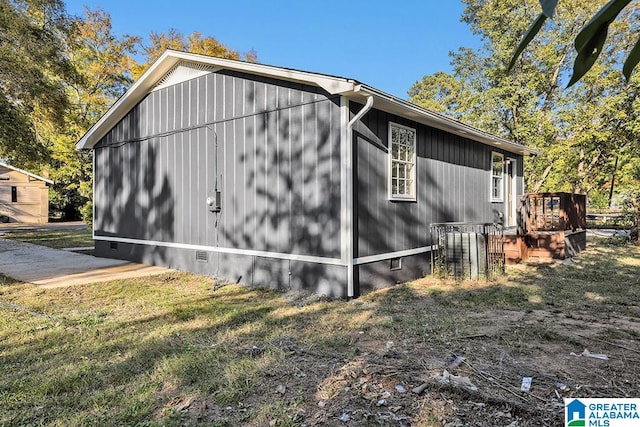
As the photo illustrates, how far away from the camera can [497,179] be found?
1041 cm

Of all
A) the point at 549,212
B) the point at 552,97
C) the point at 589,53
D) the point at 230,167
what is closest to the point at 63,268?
the point at 230,167

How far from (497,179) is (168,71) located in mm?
8181

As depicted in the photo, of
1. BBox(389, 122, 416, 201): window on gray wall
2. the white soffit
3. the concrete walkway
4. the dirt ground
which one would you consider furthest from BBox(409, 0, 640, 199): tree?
the concrete walkway

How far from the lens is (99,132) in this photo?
30.9 feet

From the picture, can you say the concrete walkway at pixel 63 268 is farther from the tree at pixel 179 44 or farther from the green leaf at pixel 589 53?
the tree at pixel 179 44

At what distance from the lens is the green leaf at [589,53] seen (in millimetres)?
665

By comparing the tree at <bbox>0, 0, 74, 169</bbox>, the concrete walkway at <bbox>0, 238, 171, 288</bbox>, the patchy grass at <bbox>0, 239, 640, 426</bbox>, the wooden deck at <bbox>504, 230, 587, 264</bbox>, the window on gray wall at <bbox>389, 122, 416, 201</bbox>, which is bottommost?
the patchy grass at <bbox>0, 239, 640, 426</bbox>

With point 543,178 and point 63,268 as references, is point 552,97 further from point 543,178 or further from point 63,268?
point 63,268

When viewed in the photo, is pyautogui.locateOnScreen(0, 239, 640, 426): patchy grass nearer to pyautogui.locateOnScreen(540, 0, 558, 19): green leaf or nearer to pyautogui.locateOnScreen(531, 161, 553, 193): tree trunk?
pyautogui.locateOnScreen(540, 0, 558, 19): green leaf

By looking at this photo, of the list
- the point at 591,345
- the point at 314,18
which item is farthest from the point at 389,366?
the point at 314,18

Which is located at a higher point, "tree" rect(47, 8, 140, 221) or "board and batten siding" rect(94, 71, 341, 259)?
"tree" rect(47, 8, 140, 221)

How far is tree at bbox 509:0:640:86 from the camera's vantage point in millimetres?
596

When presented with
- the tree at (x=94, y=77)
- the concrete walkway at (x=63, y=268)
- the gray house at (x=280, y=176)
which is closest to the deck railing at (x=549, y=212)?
the gray house at (x=280, y=176)

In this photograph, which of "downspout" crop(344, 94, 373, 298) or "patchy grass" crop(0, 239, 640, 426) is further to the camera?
"downspout" crop(344, 94, 373, 298)
